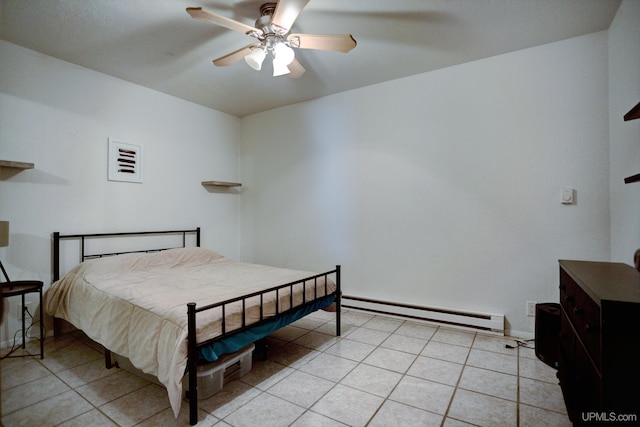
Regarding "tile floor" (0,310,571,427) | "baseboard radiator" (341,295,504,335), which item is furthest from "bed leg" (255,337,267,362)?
"baseboard radiator" (341,295,504,335)

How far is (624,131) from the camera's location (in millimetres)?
2266

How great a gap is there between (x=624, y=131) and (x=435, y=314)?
2.10 meters

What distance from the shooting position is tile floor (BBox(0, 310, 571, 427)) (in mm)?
1825

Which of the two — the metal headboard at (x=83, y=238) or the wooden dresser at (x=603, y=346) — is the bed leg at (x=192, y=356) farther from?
the metal headboard at (x=83, y=238)

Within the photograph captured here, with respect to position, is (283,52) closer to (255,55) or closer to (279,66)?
(279,66)

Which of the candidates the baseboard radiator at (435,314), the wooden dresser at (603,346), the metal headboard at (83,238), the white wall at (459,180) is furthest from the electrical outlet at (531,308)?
the metal headboard at (83,238)

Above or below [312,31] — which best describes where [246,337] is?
below

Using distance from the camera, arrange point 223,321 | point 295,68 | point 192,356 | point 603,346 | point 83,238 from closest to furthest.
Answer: point 603,346, point 192,356, point 223,321, point 295,68, point 83,238

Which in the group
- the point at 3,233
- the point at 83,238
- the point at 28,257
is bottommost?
the point at 28,257

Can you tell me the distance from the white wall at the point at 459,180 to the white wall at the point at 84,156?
4.21ft

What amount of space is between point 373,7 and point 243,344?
8.22ft

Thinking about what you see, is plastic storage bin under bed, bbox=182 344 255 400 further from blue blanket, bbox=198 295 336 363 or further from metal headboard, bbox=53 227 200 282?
metal headboard, bbox=53 227 200 282

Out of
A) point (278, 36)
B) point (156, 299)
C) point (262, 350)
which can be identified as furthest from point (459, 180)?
point (156, 299)

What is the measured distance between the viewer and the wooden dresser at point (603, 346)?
3.95 feet
